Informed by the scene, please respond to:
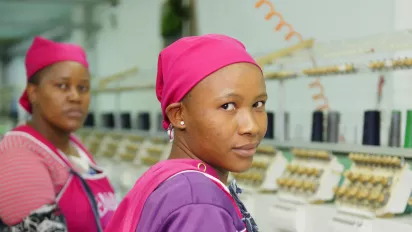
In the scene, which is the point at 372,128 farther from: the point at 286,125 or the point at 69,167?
the point at 69,167

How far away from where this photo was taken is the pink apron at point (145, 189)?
0.99 meters

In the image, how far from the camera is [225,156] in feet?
3.44

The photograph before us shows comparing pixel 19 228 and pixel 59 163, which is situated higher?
pixel 59 163

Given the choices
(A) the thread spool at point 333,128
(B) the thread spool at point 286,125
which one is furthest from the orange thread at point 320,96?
(A) the thread spool at point 333,128

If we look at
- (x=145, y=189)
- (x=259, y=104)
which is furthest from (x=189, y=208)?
(x=259, y=104)

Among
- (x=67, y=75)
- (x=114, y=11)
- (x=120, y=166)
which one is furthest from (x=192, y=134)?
(x=114, y=11)

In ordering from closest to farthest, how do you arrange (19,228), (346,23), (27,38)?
(19,228)
(346,23)
(27,38)

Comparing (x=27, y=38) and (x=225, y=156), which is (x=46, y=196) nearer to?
(x=225, y=156)

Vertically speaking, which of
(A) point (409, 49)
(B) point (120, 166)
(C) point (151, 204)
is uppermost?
(A) point (409, 49)

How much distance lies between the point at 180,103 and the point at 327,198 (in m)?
1.25

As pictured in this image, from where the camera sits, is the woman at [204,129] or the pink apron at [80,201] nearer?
the woman at [204,129]

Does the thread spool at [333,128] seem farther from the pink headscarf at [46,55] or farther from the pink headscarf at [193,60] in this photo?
the pink headscarf at [193,60]

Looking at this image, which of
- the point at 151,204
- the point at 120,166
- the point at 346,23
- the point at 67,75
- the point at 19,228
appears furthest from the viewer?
the point at 120,166

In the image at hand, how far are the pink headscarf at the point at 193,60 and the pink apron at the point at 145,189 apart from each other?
0.13 m
